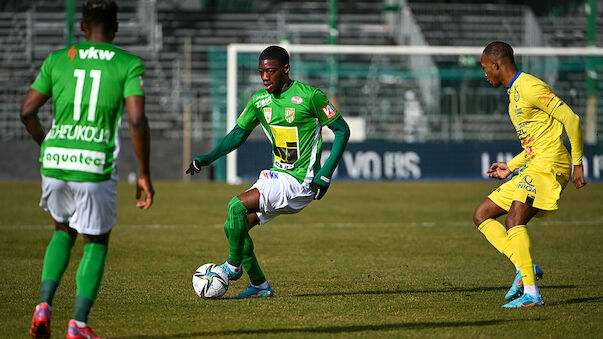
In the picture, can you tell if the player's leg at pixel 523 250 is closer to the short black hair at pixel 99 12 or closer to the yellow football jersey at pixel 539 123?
the yellow football jersey at pixel 539 123

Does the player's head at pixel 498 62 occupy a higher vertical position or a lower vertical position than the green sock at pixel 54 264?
higher

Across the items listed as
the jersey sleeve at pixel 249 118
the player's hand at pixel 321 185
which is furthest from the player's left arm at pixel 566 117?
the jersey sleeve at pixel 249 118

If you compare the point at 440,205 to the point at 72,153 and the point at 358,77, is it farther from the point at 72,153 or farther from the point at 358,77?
the point at 72,153

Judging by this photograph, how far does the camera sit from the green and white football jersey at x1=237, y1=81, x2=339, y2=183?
7.29 metres

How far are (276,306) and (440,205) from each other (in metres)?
10.9

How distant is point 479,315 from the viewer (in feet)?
21.3

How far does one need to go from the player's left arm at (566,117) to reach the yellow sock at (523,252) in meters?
0.57

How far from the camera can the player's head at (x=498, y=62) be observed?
714cm

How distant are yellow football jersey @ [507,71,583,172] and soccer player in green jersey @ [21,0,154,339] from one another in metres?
3.23

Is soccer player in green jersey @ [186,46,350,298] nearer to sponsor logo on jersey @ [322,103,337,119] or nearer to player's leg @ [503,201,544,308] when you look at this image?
sponsor logo on jersey @ [322,103,337,119]

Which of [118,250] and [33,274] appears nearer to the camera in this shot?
[33,274]

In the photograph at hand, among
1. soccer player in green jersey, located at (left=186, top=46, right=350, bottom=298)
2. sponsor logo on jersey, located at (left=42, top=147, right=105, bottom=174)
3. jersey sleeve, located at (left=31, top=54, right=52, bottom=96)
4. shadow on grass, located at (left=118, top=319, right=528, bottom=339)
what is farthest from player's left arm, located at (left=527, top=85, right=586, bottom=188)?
jersey sleeve, located at (left=31, top=54, right=52, bottom=96)

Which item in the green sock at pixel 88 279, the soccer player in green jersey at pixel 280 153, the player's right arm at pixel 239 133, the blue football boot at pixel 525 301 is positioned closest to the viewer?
the green sock at pixel 88 279

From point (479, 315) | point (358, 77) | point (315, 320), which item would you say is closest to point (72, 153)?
point (315, 320)
